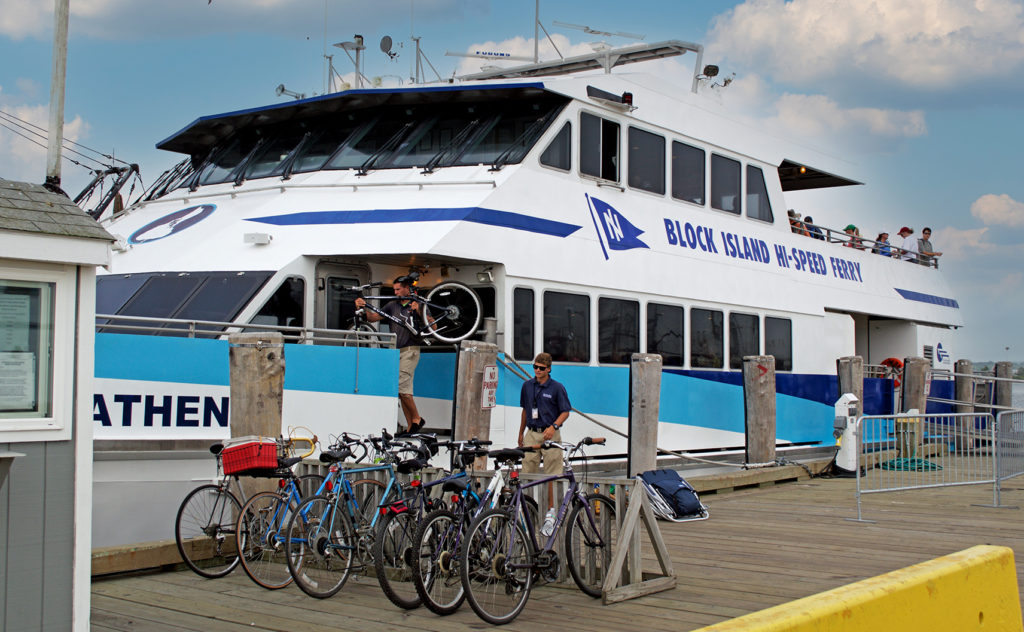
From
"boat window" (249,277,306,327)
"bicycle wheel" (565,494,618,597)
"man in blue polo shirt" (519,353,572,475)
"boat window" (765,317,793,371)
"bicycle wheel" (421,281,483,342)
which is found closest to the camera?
"bicycle wheel" (565,494,618,597)

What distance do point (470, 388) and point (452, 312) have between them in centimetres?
90

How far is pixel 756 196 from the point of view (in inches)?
598

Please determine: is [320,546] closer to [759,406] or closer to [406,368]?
[406,368]

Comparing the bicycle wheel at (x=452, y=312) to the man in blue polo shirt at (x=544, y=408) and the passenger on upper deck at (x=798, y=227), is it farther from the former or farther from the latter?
the passenger on upper deck at (x=798, y=227)

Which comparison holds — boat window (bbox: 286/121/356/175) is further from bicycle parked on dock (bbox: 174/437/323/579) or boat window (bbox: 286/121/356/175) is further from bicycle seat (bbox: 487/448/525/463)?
bicycle seat (bbox: 487/448/525/463)

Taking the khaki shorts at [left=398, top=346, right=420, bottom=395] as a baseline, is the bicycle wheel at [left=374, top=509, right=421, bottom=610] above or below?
below

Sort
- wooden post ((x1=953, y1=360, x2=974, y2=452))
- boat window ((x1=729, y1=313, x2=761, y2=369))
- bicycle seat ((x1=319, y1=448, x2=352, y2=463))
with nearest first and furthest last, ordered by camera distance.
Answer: bicycle seat ((x1=319, y1=448, x2=352, y2=463)) → boat window ((x1=729, y1=313, x2=761, y2=369)) → wooden post ((x1=953, y1=360, x2=974, y2=452))

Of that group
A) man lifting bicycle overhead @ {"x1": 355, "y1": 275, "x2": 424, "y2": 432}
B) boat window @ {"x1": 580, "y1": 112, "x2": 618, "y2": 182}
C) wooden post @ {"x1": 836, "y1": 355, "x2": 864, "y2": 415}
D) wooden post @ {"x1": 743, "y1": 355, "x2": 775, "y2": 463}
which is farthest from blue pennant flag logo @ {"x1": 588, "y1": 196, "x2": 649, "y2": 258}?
wooden post @ {"x1": 836, "y1": 355, "x2": 864, "y2": 415}

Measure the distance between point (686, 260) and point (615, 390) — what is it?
2253mm

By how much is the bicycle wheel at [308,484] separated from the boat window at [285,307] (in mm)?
2226

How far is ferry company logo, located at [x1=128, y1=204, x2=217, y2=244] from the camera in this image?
11078 mm

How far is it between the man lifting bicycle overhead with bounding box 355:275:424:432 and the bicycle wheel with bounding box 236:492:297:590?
2.76 meters

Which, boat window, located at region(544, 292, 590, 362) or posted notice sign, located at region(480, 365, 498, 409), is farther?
boat window, located at region(544, 292, 590, 362)

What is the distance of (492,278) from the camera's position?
10.5 meters
